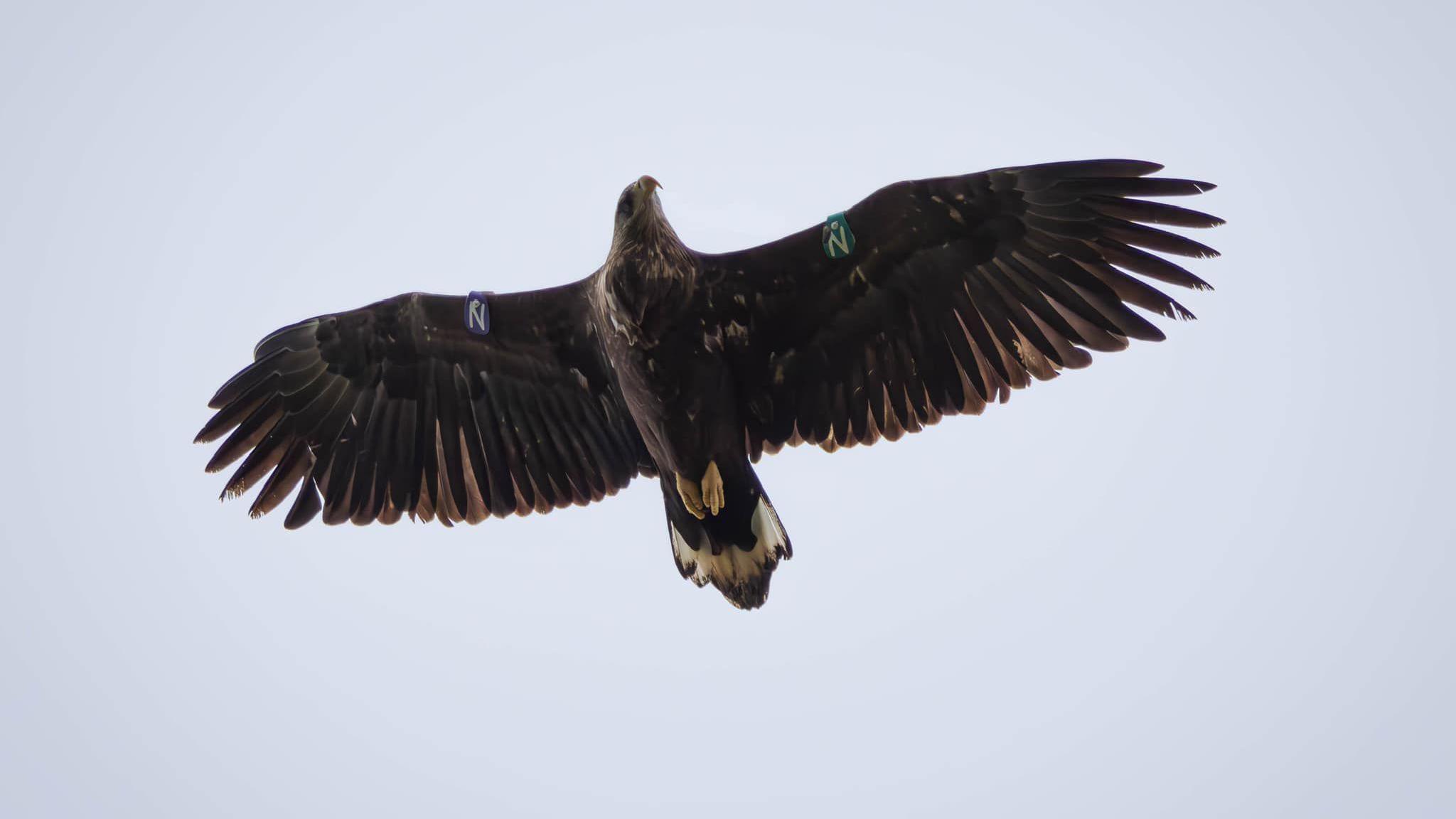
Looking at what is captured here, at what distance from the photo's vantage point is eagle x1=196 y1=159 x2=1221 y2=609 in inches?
321

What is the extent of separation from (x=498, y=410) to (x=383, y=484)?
865mm

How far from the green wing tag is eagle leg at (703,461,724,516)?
4.63ft

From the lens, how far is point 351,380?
9320mm

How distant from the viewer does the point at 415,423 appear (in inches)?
369

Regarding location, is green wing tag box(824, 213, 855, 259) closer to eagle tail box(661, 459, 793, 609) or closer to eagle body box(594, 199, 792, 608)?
eagle body box(594, 199, 792, 608)

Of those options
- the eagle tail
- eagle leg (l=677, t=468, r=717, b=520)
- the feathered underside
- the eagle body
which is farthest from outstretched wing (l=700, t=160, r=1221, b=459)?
eagle leg (l=677, t=468, r=717, b=520)

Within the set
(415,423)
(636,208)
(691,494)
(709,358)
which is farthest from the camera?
(415,423)

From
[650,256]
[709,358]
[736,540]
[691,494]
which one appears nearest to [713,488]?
[691,494]

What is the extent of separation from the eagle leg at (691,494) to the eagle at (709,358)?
40 mm

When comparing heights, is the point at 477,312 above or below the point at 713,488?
above

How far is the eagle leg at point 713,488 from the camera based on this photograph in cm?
857

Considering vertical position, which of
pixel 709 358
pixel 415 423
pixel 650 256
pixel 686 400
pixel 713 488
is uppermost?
pixel 650 256

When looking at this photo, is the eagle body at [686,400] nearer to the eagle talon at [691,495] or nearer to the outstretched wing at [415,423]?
the eagle talon at [691,495]

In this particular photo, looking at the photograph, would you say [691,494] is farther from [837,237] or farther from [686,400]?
[837,237]
